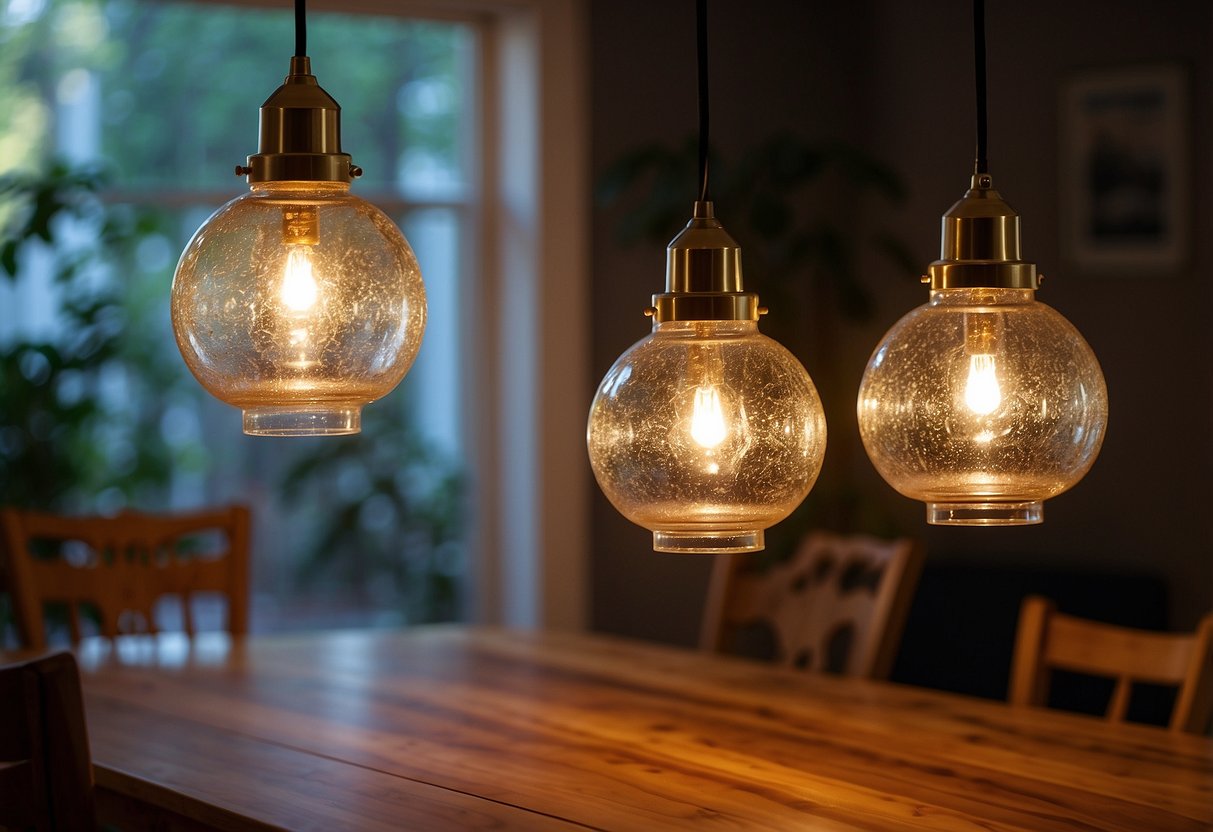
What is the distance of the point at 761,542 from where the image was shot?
52.1 inches

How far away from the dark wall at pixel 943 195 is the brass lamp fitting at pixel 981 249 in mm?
2810

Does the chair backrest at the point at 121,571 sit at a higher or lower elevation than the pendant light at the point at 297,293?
lower

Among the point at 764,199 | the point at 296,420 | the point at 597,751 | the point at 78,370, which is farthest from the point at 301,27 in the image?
the point at 764,199

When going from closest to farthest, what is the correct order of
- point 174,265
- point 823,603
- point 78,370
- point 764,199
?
point 823,603, point 78,370, point 764,199, point 174,265

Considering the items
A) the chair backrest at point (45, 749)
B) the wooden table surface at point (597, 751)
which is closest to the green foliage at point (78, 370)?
the wooden table surface at point (597, 751)

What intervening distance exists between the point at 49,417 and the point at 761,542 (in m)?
2.83

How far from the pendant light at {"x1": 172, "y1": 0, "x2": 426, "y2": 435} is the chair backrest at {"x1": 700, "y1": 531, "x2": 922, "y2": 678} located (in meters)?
1.25

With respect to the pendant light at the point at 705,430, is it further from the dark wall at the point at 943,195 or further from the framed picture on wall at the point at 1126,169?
the framed picture on wall at the point at 1126,169

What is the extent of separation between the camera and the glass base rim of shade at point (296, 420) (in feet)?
4.35

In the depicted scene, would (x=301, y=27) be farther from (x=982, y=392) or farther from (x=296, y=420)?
(x=982, y=392)

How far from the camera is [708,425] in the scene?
1.24 meters

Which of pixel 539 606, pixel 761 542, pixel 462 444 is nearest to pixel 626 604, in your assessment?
pixel 539 606

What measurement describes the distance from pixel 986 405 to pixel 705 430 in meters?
0.23

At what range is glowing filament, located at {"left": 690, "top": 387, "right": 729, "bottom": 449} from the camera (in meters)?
1.24
